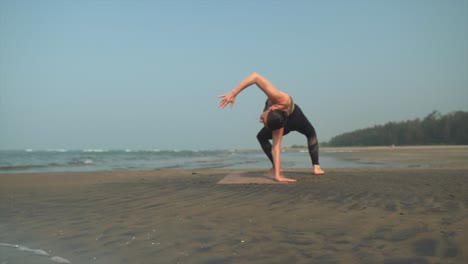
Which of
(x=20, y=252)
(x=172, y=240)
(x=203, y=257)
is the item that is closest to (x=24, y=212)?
(x=20, y=252)

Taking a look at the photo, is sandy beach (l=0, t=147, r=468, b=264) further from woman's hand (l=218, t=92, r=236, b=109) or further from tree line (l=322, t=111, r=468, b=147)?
tree line (l=322, t=111, r=468, b=147)

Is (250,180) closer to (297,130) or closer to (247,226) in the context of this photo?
(297,130)

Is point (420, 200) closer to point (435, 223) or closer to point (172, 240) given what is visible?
point (435, 223)

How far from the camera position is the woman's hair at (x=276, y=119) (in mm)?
6711

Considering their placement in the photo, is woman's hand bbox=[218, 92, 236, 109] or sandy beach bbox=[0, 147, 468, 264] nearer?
sandy beach bbox=[0, 147, 468, 264]

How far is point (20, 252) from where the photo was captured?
8.98 feet

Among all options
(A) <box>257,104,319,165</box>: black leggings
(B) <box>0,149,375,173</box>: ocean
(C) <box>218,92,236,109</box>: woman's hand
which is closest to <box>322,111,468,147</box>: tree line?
(B) <box>0,149,375,173</box>: ocean

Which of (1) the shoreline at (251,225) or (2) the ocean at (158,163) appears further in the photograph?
(2) the ocean at (158,163)

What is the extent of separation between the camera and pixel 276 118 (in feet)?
22.1

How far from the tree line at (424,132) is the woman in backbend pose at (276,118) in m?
47.8

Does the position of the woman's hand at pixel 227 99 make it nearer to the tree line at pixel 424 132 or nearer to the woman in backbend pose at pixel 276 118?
the woman in backbend pose at pixel 276 118

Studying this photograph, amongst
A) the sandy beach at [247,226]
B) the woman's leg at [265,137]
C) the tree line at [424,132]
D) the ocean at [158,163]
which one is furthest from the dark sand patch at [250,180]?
the tree line at [424,132]

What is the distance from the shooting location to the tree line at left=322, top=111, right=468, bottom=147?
4816 cm

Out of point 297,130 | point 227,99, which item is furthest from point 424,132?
point 227,99
